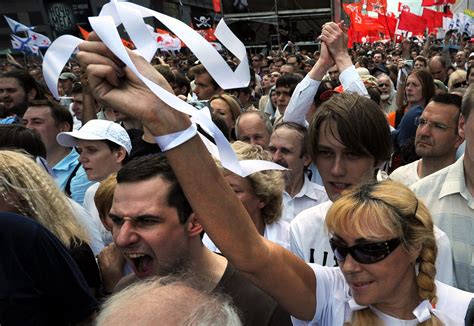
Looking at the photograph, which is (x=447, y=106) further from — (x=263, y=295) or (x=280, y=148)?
(x=263, y=295)

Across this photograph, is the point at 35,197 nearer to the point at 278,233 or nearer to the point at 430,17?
the point at 278,233

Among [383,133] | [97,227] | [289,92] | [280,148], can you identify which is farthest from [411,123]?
[97,227]

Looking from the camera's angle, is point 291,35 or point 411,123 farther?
point 291,35

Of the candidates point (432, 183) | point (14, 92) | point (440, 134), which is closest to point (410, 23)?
point (14, 92)

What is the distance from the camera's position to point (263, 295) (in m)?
1.68

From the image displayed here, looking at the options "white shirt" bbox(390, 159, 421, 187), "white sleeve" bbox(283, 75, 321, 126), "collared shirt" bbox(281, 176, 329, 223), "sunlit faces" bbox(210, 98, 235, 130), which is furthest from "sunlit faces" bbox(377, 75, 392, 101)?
"collared shirt" bbox(281, 176, 329, 223)

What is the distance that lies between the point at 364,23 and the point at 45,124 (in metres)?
20.7

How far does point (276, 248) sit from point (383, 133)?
3.19 feet

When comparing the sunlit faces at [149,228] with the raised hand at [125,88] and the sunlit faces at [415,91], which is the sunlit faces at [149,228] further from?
the sunlit faces at [415,91]

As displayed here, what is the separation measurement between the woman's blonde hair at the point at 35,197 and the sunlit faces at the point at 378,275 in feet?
4.46

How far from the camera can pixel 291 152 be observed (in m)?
3.21

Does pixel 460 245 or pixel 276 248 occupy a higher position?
pixel 276 248

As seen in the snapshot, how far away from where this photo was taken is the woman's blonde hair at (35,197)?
2306mm

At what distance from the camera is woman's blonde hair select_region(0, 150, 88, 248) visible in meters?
2.31
